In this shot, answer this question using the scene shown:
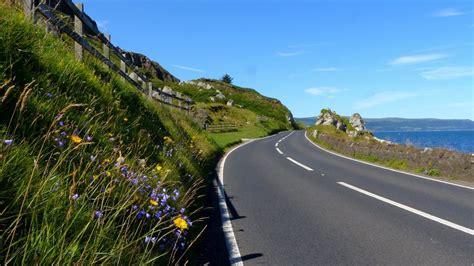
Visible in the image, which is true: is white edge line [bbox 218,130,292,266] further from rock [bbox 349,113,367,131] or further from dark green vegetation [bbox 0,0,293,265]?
rock [bbox 349,113,367,131]

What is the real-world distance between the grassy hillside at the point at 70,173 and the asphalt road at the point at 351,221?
119cm

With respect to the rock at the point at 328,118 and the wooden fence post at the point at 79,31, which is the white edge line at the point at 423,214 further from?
the rock at the point at 328,118

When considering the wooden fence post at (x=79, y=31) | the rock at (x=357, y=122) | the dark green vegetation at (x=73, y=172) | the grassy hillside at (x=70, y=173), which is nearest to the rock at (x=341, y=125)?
the rock at (x=357, y=122)

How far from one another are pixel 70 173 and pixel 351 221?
4.87m

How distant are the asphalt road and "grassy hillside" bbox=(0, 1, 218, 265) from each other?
47.0 inches

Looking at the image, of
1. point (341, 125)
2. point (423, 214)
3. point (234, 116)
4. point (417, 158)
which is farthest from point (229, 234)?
point (341, 125)

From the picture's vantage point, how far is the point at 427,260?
488 centimetres

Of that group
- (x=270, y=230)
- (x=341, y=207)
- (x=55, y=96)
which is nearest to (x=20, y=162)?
(x=55, y=96)

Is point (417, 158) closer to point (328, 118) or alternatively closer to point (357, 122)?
point (328, 118)

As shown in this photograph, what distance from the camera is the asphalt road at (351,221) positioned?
5.14 meters

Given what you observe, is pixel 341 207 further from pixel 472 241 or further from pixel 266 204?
pixel 472 241

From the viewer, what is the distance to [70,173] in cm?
373

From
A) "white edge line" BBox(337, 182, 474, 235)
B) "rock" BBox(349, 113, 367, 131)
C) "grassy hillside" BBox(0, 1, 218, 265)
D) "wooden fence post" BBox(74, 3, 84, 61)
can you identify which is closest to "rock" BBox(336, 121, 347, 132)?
"rock" BBox(349, 113, 367, 131)

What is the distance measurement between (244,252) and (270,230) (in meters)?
1.12
